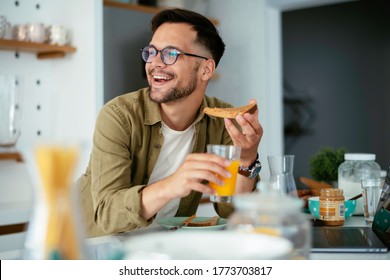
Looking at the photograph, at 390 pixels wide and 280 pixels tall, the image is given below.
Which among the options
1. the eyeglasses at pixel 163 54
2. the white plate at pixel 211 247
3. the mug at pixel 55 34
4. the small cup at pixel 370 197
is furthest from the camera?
the mug at pixel 55 34

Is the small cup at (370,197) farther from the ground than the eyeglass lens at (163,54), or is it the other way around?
the eyeglass lens at (163,54)

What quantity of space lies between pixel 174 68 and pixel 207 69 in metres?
0.21

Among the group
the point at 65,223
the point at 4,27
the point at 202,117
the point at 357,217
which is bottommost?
the point at 357,217

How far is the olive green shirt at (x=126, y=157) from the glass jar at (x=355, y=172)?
0.44 meters

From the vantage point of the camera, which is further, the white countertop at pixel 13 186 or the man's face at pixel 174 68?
the white countertop at pixel 13 186

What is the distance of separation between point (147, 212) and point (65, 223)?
0.94 meters

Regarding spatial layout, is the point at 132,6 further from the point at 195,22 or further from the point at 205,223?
the point at 205,223

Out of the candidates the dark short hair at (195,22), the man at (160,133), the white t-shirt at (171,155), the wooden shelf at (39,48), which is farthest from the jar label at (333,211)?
the wooden shelf at (39,48)

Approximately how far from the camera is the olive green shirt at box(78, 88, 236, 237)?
1.71 metres

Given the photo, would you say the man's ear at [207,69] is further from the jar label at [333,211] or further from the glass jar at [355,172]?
the jar label at [333,211]

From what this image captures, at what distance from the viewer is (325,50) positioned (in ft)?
18.9

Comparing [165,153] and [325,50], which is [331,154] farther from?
[325,50]

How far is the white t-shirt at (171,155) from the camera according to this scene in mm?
2082

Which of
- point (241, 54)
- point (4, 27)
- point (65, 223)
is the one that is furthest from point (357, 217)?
point (241, 54)
